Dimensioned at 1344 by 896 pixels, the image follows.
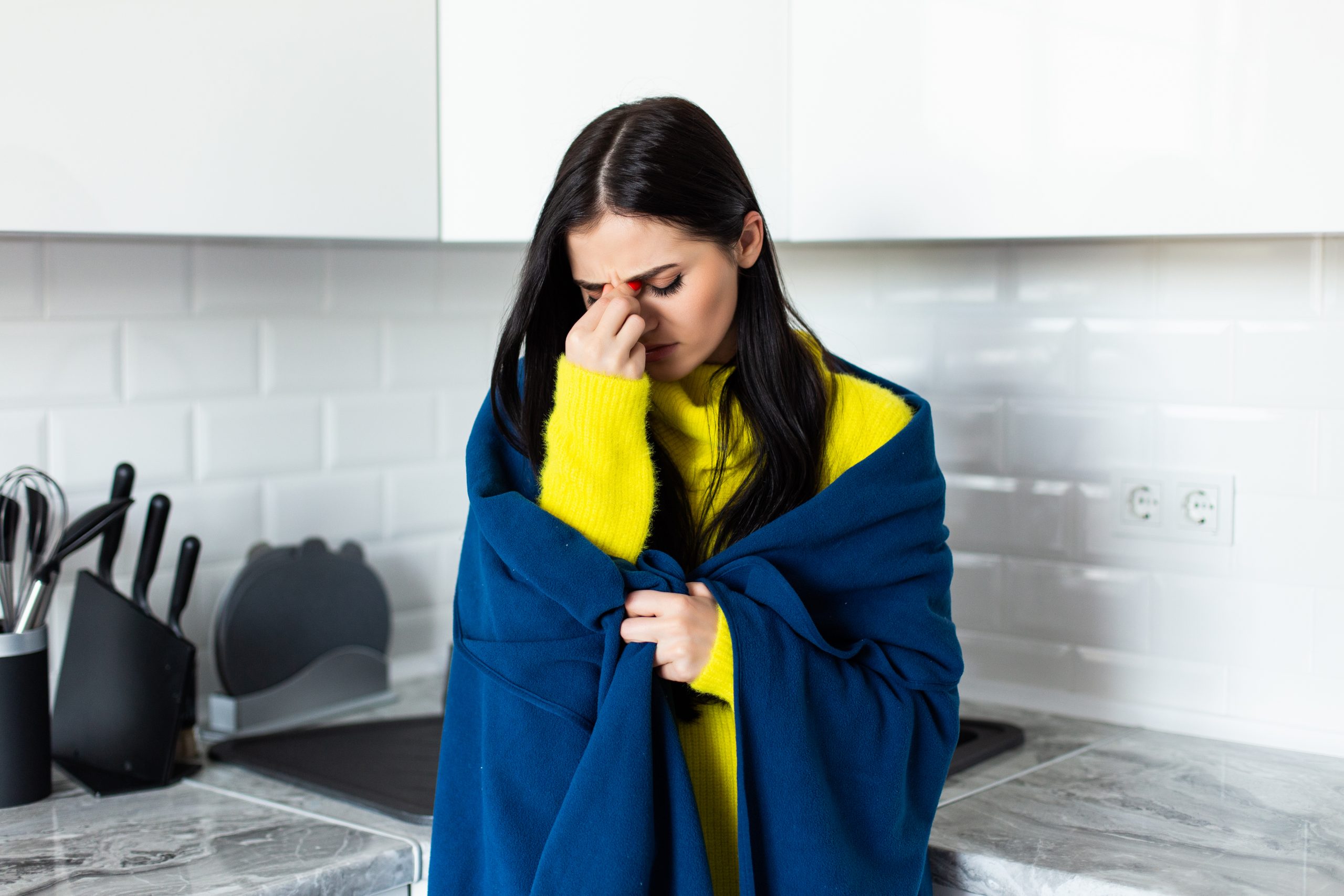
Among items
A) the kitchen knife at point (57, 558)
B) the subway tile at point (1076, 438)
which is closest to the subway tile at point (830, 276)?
the subway tile at point (1076, 438)

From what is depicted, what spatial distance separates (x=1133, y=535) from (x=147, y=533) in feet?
3.84

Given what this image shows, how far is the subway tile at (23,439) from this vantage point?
146 cm

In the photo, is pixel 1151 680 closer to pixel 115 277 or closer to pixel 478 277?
pixel 478 277

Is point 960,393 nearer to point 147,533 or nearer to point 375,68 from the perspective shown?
point 375,68

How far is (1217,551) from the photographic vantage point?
60.6 inches

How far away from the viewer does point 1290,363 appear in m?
1.47

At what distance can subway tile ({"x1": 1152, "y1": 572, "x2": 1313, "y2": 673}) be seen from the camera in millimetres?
1493

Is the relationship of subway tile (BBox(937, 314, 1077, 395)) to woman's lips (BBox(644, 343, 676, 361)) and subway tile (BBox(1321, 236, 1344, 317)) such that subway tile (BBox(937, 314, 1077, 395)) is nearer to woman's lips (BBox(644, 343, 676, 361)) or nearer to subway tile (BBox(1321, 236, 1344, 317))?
subway tile (BBox(1321, 236, 1344, 317))

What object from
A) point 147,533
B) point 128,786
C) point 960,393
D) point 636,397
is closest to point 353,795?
point 128,786

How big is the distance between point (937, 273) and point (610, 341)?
31.7 inches

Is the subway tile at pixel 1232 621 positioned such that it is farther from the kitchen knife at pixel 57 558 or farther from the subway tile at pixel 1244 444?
the kitchen knife at pixel 57 558

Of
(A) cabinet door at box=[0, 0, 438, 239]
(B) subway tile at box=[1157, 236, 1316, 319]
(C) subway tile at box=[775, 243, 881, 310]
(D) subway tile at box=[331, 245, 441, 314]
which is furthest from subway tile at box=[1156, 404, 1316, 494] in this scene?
(D) subway tile at box=[331, 245, 441, 314]

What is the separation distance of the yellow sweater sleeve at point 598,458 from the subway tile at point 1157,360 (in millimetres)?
764

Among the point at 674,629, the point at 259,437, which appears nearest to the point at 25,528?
the point at 259,437
